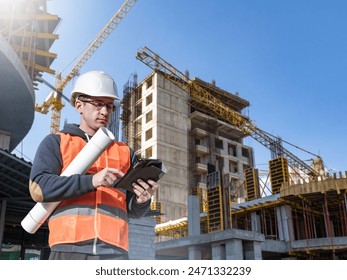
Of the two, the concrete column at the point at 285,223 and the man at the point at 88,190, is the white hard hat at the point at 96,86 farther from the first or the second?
the concrete column at the point at 285,223

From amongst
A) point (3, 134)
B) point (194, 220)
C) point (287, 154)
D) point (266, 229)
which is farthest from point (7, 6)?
point (287, 154)

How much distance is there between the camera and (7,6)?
27.8m

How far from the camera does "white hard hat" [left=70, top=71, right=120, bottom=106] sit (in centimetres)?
269

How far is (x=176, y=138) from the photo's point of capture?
62.2 m

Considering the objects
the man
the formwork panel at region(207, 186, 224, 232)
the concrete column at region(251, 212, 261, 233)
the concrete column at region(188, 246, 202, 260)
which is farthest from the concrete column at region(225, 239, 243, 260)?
the man

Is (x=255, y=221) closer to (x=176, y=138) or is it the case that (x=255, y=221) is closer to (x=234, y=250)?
(x=234, y=250)

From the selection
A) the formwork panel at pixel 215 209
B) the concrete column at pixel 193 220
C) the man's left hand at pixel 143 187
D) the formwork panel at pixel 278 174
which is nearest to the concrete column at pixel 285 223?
the formwork panel at pixel 278 174

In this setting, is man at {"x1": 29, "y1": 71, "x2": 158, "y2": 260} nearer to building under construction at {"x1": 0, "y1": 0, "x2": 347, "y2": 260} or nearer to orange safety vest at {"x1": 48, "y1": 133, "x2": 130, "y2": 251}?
orange safety vest at {"x1": 48, "y1": 133, "x2": 130, "y2": 251}

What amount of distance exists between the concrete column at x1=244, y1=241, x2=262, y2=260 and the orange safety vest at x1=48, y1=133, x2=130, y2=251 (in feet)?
72.0

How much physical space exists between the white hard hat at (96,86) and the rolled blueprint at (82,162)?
344 millimetres

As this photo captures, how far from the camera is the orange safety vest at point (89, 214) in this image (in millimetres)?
2406

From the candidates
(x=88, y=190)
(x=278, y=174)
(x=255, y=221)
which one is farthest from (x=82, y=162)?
(x=278, y=174)

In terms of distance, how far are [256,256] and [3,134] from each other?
17551 millimetres
